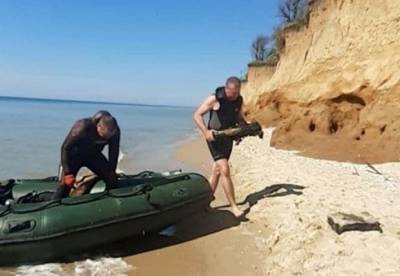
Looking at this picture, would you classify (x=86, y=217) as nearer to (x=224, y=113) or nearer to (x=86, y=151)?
(x=86, y=151)

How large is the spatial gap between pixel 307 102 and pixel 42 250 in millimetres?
11601

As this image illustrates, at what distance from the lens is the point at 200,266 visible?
4.68m

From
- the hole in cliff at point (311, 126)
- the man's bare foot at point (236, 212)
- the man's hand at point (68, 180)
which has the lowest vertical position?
the man's bare foot at point (236, 212)

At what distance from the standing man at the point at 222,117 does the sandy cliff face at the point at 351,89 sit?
16.2ft

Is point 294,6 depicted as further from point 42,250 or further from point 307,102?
point 42,250

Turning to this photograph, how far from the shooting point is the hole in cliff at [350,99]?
12.0 meters

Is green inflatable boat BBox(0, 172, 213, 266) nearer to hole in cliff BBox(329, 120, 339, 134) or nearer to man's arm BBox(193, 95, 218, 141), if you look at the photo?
man's arm BBox(193, 95, 218, 141)

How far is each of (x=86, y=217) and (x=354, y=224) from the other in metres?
2.69

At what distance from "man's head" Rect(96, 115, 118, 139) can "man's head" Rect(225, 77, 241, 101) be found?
1.50 m

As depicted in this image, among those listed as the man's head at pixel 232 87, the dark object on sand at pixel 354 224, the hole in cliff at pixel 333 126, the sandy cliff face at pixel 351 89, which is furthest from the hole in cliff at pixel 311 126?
the dark object on sand at pixel 354 224

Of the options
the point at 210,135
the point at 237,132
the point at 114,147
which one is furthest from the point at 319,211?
the point at 114,147

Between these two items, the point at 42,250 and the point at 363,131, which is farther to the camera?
the point at 363,131

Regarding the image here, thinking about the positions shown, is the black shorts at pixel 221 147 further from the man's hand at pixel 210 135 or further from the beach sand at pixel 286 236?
the beach sand at pixel 286 236

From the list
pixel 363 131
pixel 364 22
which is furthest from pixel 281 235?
pixel 364 22
